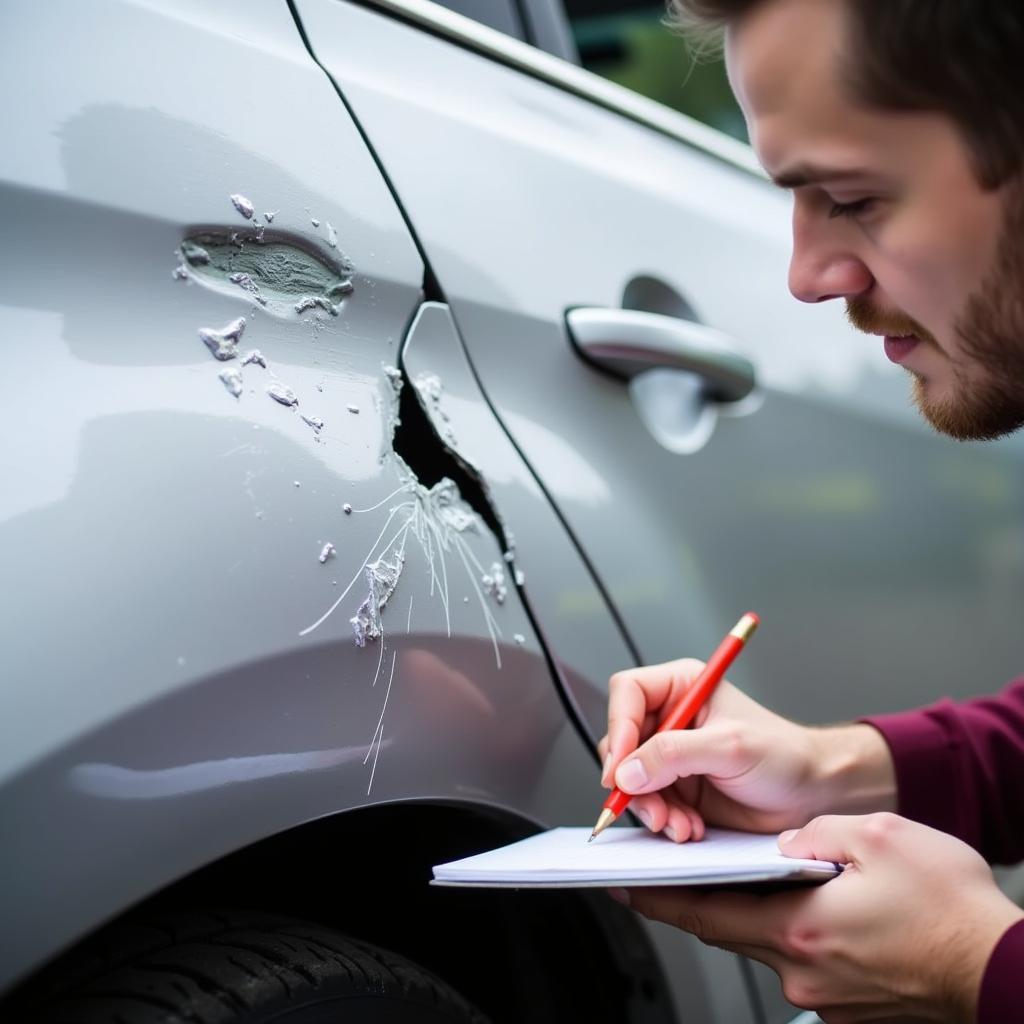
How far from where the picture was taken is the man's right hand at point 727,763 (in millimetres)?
922

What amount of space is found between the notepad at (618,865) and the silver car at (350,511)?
54mm

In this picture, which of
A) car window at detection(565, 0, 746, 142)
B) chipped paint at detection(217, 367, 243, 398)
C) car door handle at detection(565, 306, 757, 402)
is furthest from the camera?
car window at detection(565, 0, 746, 142)

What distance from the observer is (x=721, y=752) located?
949 millimetres

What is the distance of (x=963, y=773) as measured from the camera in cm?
115

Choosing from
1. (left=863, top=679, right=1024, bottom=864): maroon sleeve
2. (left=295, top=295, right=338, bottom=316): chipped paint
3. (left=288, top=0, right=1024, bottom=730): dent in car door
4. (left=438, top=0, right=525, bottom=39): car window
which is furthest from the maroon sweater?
(left=438, top=0, right=525, bottom=39): car window

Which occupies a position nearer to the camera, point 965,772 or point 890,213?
point 890,213

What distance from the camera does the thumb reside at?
2.96 ft

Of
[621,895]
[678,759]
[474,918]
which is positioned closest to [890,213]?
[678,759]

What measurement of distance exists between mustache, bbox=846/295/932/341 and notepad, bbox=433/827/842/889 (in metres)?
0.44

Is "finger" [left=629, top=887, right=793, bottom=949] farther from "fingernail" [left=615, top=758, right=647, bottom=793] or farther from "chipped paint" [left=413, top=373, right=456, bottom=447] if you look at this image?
"chipped paint" [left=413, top=373, right=456, bottom=447]

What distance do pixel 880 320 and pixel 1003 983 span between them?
52 cm

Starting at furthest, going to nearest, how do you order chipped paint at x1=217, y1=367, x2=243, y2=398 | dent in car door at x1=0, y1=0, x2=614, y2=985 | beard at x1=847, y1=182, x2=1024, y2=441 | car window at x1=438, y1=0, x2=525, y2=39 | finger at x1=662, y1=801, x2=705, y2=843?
car window at x1=438, y1=0, x2=525, y2=39 → finger at x1=662, y1=801, x2=705, y2=843 → beard at x1=847, y1=182, x2=1024, y2=441 → chipped paint at x1=217, y1=367, x2=243, y2=398 → dent in car door at x1=0, y1=0, x2=614, y2=985

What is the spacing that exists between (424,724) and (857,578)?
742mm

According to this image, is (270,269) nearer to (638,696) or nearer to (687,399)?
(638,696)
